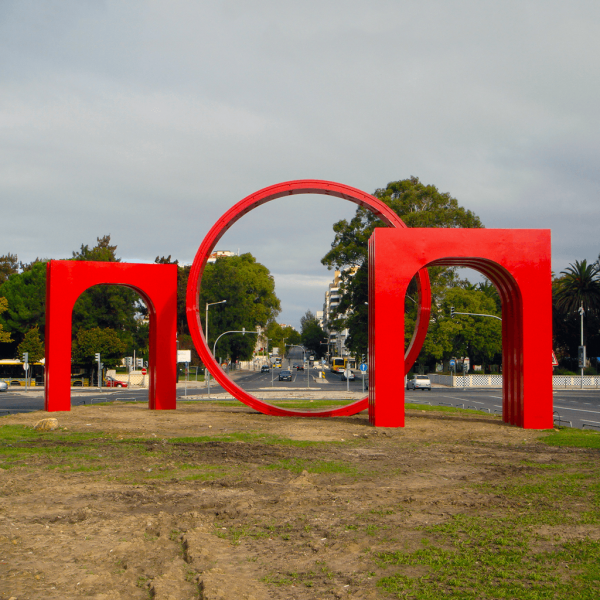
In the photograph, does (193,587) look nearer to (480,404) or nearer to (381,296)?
(381,296)

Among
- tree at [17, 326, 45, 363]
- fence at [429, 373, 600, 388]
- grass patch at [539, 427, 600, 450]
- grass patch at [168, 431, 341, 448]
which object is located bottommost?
fence at [429, 373, 600, 388]

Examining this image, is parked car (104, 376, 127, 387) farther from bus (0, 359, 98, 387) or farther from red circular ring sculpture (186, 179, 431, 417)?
red circular ring sculpture (186, 179, 431, 417)

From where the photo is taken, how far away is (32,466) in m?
10.5

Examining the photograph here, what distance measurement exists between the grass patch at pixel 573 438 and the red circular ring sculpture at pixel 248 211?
5160 millimetres

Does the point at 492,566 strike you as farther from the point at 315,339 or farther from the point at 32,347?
the point at 315,339

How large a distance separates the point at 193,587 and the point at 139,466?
19.2 ft

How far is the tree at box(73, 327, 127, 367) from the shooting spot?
5019 cm

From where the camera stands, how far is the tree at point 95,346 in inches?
1976

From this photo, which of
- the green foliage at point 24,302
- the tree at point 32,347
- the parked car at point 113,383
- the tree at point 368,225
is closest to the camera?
the tree at point 368,225

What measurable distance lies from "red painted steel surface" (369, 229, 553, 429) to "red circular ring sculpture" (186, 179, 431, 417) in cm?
267

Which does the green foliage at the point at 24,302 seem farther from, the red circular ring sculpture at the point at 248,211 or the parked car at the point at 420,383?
the red circular ring sculpture at the point at 248,211

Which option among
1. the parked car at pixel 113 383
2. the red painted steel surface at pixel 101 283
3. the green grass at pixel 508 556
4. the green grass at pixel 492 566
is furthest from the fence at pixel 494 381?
the green grass at pixel 492 566

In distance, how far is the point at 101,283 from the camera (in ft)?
73.7

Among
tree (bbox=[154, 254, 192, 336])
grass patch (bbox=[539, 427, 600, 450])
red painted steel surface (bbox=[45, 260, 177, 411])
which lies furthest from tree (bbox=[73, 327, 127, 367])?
grass patch (bbox=[539, 427, 600, 450])
